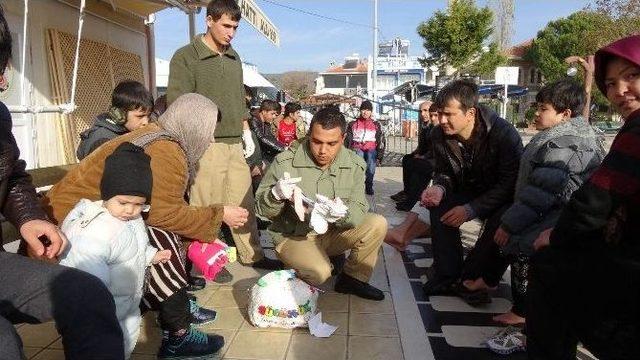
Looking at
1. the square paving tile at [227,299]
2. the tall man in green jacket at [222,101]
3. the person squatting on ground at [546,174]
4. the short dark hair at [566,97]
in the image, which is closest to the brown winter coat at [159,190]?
the square paving tile at [227,299]

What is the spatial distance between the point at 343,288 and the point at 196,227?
1416mm

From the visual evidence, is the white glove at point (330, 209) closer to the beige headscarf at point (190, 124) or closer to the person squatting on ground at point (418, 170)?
the beige headscarf at point (190, 124)

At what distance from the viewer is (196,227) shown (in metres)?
2.65

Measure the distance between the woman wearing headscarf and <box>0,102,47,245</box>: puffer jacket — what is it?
0.30 metres

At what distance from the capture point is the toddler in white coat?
80.0 inches

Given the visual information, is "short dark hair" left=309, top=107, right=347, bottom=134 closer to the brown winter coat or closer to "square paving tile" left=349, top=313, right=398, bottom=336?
the brown winter coat

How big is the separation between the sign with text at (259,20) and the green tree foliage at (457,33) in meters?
17.1

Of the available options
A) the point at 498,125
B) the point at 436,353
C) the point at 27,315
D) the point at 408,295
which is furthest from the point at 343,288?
the point at 27,315

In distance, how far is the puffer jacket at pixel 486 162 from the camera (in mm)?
3564

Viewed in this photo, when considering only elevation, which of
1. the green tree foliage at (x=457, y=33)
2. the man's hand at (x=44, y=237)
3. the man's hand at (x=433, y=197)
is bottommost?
the man's hand at (x=433, y=197)

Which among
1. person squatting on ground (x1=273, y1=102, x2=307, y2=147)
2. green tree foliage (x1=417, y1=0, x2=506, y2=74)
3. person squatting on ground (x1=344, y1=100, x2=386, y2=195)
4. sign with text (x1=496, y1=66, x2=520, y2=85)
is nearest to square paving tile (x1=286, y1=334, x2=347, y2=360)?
person squatting on ground (x1=344, y1=100, x2=386, y2=195)

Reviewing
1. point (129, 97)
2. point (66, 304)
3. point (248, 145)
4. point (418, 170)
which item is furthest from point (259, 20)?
point (66, 304)

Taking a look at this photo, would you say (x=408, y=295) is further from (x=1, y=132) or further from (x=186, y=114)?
(x=1, y=132)

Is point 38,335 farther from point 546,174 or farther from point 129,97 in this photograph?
point 546,174
